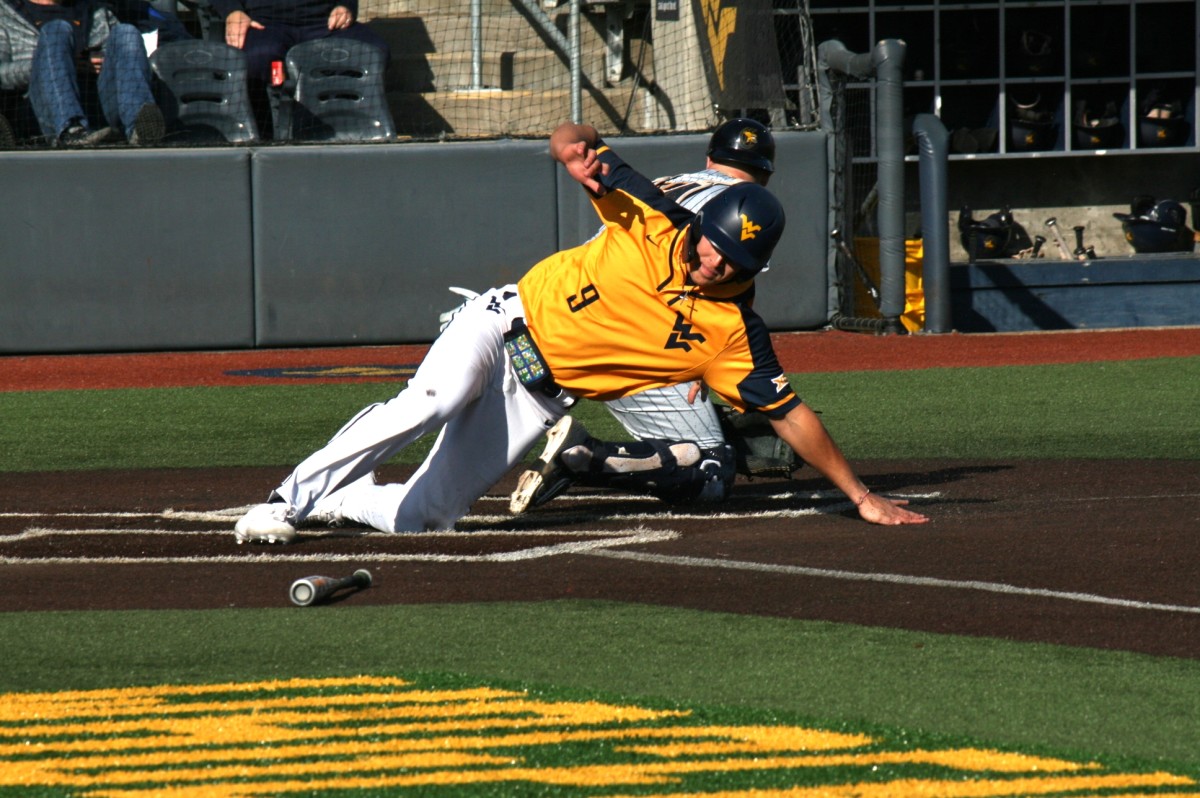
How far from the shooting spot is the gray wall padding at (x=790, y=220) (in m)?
13.9

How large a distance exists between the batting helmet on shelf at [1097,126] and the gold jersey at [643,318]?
13.1 meters

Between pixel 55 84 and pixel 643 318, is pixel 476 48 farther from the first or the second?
pixel 643 318

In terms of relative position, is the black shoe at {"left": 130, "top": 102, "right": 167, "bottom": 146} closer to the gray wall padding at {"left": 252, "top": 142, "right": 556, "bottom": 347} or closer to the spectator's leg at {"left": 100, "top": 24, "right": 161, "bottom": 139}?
the spectator's leg at {"left": 100, "top": 24, "right": 161, "bottom": 139}

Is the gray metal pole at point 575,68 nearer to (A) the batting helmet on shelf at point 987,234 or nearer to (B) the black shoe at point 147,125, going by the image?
(B) the black shoe at point 147,125

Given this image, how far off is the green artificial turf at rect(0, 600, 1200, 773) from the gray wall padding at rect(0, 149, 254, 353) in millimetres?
9670

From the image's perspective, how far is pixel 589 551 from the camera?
5.21m

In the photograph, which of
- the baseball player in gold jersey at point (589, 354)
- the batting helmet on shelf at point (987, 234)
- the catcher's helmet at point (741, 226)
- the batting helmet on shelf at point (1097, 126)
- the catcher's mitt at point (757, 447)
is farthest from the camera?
the batting helmet on shelf at point (1097, 126)

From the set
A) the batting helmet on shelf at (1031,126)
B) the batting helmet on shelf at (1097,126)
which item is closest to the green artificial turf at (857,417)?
the batting helmet on shelf at (1031,126)

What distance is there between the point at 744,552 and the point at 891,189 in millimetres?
9437

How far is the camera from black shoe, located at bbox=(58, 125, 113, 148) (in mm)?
13656

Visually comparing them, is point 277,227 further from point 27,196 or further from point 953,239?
point 953,239

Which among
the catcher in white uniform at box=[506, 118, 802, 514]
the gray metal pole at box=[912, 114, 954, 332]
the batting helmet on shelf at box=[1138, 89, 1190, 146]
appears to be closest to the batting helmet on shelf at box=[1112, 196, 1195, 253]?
the batting helmet on shelf at box=[1138, 89, 1190, 146]

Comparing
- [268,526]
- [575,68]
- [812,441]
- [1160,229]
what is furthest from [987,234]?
[268,526]

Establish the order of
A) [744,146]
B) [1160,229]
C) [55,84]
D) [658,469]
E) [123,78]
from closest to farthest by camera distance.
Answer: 1. [744,146]
2. [658,469]
3. [55,84]
4. [123,78]
5. [1160,229]
